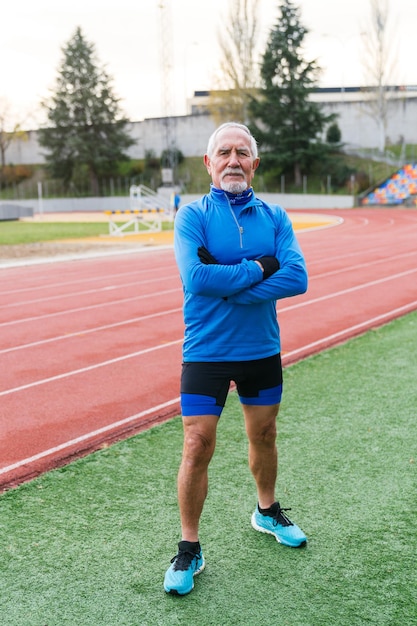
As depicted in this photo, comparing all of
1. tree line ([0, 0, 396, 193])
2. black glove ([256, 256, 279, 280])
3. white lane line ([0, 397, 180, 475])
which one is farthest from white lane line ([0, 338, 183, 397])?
tree line ([0, 0, 396, 193])

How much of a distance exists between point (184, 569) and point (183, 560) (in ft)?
0.16

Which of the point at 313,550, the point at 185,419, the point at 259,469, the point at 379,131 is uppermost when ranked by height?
the point at 379,131

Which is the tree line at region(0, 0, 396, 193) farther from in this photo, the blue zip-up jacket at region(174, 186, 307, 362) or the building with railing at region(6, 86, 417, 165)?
the blue zip-up jacket at region(174, 186, 307, 362)

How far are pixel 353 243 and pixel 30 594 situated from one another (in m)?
20.8

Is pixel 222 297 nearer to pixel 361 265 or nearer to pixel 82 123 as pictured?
pixel 361 265

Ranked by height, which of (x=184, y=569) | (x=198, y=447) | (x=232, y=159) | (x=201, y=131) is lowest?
(x=184, y=569)

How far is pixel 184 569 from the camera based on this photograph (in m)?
3.29

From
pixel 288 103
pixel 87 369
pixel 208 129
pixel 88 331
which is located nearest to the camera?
pixel 87 369

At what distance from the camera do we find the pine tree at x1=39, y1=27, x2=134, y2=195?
63.7m

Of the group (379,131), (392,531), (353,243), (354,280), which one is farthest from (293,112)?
(392,531)

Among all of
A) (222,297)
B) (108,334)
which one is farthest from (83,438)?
(108,334)

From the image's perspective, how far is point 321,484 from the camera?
4.50m

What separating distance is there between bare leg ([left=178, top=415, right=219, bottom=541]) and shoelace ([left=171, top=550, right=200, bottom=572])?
0.08 m

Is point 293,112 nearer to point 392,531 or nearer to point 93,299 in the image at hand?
point 93,299
